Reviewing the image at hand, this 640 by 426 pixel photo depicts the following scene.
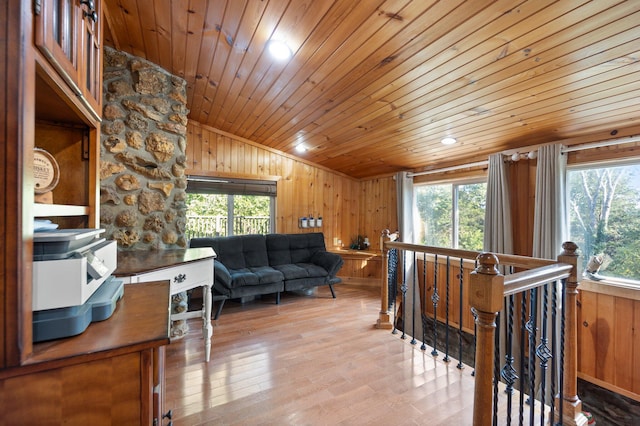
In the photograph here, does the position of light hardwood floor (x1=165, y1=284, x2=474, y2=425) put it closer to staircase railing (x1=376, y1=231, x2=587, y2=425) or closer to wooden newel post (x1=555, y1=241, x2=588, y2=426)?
staircase railing (x1=376, y1=231, x2=587, y2=425)

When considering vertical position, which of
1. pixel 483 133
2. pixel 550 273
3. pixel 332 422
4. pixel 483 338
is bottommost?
pixel 332 422

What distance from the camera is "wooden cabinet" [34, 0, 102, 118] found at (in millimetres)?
710

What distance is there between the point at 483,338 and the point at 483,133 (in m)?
2.34

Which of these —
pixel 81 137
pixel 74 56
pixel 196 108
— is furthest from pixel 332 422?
pixel 196 108

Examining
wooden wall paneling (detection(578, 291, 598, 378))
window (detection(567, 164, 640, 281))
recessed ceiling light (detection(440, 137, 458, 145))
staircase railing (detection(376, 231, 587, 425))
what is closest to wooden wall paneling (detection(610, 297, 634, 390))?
wooden wall paneling (detection(578, 291, 598, 378))

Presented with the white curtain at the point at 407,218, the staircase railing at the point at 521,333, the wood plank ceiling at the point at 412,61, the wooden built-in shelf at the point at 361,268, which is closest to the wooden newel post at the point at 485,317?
the staircase railing at the point at 521,333

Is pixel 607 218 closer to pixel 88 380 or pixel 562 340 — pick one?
pixel 562 340

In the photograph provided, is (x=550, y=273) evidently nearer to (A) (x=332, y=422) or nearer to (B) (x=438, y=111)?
(A) (x=332, y=422)

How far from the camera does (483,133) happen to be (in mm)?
2889

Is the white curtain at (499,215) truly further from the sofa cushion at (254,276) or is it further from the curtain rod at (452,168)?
the sofa cushion at (254,276)

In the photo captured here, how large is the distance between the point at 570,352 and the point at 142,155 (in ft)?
10.8

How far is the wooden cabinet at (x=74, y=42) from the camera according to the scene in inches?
28.0

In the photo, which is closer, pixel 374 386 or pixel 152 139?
pixel 374 386

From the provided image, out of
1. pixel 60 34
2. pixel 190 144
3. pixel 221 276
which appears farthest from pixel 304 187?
pixel 60 34
